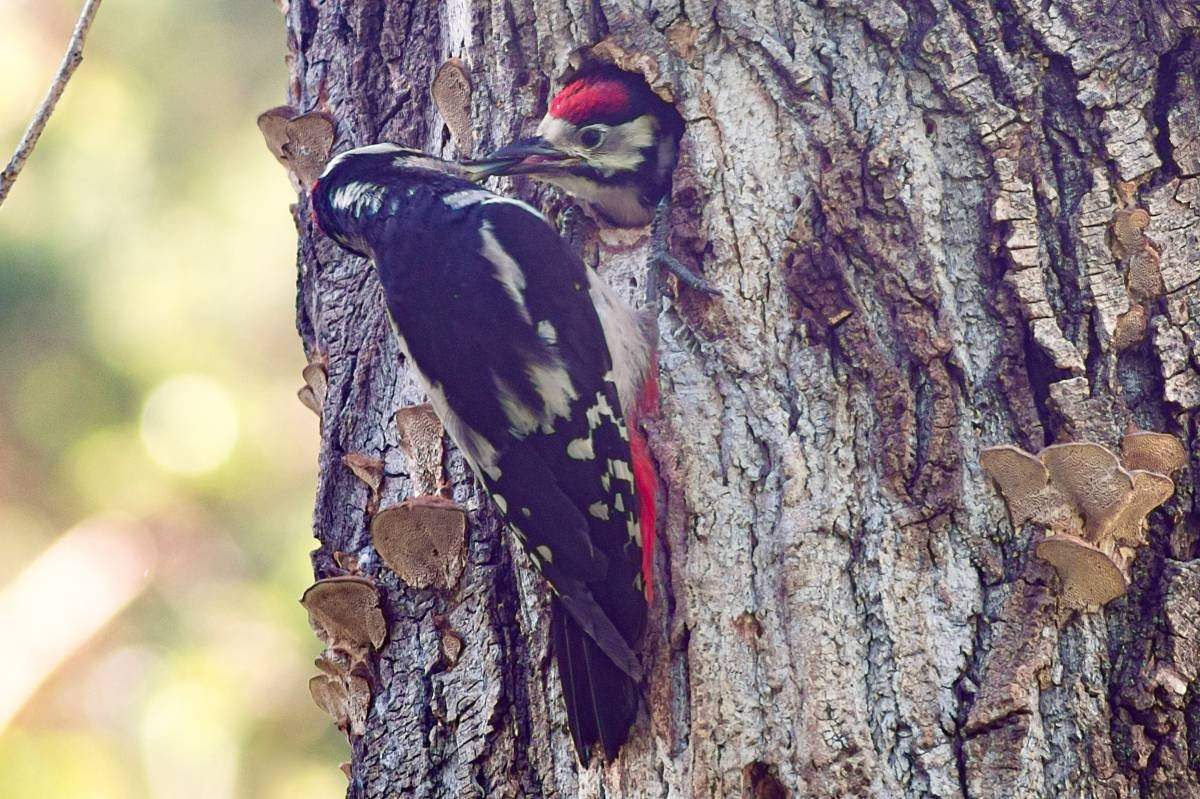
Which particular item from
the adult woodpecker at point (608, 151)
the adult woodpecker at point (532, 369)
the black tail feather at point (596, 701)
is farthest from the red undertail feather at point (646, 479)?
the adult woodpecker at point (608, 151)

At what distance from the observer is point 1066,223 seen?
2.21m

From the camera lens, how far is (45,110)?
206 cm

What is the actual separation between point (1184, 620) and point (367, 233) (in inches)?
72.3

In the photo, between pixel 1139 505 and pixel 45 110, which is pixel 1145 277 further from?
pixel 45 110

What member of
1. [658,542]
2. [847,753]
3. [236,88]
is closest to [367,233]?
[658,542]

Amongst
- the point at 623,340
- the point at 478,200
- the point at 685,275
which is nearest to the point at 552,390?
the point at 623,340

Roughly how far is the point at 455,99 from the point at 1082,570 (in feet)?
5.34

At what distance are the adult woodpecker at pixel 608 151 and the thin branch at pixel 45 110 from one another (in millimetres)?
811

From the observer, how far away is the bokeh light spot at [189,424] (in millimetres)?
6395

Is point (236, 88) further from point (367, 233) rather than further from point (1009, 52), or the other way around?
point (1009, 52)

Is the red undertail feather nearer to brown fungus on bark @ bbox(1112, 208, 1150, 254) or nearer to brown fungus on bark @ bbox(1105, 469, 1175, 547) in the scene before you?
brown fungus on bark @ bbox(1105, 469, 1175, 547)

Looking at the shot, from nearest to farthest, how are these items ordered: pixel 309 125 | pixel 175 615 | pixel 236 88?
pixel 309 125 → pixel 175 615 → pixel 236 88

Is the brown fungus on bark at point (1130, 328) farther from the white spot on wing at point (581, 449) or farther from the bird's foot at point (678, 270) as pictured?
the white spot on wing at point (581, 449)

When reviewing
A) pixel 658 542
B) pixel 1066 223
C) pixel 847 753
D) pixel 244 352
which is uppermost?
pixel 244 352
